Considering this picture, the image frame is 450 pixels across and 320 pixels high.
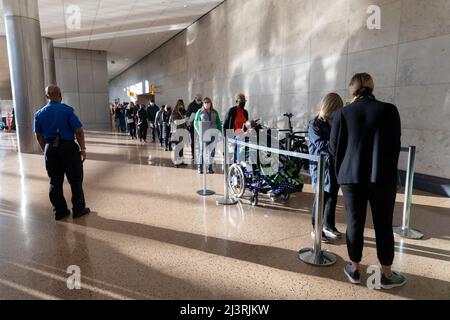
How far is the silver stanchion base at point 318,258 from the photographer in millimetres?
3158

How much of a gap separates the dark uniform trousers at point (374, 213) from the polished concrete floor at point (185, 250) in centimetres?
37

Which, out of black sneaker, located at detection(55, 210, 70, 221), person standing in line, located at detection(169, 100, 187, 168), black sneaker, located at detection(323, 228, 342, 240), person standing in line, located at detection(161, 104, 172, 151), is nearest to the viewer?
black sneaker, located at detection(323, 228, 342, 240)

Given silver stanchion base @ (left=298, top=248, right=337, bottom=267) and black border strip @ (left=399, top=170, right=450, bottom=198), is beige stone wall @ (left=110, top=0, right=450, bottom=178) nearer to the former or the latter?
black border strip @ (left=399, top=170, right=450, bottom=198)

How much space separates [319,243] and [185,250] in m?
1.37

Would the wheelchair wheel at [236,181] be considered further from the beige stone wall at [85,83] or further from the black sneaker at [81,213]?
the beige stone wall at [85,83]

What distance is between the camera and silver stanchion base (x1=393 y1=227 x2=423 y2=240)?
12.5 ft

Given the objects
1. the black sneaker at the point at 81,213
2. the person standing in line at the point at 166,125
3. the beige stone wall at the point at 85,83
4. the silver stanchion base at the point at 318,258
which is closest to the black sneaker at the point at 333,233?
the silver stanchion base at the point at 318,258

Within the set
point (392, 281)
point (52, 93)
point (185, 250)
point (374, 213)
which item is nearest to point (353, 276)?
point (392, 281)

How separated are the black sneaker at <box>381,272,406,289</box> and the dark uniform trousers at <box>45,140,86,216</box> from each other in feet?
12.3

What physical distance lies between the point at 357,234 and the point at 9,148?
12.7 metres

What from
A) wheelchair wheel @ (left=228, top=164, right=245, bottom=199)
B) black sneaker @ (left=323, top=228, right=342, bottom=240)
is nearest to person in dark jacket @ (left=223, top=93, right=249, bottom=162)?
wheelchair wheel @ (left=228, top=164, right=245, bottom=199)

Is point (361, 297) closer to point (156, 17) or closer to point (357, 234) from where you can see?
point (357, 234)

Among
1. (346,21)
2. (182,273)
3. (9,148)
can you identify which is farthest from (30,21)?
(182,273)

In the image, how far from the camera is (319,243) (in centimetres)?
316
